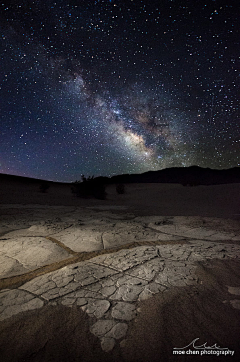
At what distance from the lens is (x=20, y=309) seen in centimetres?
124

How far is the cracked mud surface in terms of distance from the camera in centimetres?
118

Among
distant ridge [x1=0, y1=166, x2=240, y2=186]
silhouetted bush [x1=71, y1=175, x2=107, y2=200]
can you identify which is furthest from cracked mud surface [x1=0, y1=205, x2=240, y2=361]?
distant ridge [x1=0, y1=166, x2=240, y2=186]

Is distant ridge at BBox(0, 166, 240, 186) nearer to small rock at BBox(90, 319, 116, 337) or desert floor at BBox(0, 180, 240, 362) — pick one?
desert floor at BBox(0, 180, 240, 362)

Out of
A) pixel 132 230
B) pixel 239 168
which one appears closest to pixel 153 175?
pixel 239 168

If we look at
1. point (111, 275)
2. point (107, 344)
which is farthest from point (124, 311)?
point (111, 275)

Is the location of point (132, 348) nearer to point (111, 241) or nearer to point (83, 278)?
point (83, 278)

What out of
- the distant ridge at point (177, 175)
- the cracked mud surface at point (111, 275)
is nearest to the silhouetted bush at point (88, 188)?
the cracked mud surface at point (111, 275)

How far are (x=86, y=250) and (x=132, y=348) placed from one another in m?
1.47
